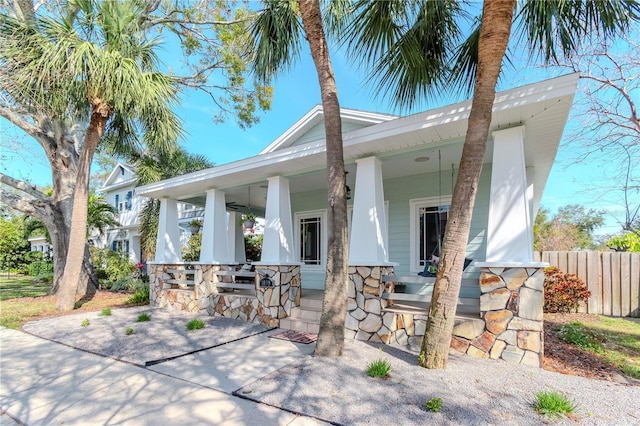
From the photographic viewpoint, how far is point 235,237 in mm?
11641

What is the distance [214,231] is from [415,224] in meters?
4.62

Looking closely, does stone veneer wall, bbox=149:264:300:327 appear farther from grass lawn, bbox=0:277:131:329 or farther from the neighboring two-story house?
the neighboring two-story house

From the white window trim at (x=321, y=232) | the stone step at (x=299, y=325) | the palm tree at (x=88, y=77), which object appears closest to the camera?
the stone step at (x=299, y=325)

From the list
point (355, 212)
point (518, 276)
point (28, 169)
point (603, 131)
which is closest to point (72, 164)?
point (28, 169)

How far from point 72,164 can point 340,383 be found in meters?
11.5

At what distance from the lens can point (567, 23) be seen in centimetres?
405

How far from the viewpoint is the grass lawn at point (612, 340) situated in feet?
14.4

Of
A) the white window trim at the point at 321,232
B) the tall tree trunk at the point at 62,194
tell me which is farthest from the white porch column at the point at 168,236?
the tall tree trunk at the point at 62,194

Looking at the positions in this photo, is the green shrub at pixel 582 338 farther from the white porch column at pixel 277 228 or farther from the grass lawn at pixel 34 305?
the grass lawn at pixel 34 305

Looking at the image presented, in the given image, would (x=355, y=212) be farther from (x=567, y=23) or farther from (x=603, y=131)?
(x=603, y=131)

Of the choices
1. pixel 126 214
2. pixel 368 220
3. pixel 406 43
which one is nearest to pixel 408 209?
pixel 368 220

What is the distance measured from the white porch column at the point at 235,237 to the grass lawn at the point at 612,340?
9.20 m

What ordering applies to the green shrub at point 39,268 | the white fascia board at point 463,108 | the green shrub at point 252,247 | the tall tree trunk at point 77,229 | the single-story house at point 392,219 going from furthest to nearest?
1. the green shrub at point 39,268
2. the green shrub at point 252,247
3. the tall tree trunk at point 77,229
4. the single-story house at point 392,219
5. the white fascia board at point 463,108

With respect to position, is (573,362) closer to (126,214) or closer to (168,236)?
(168,236)
